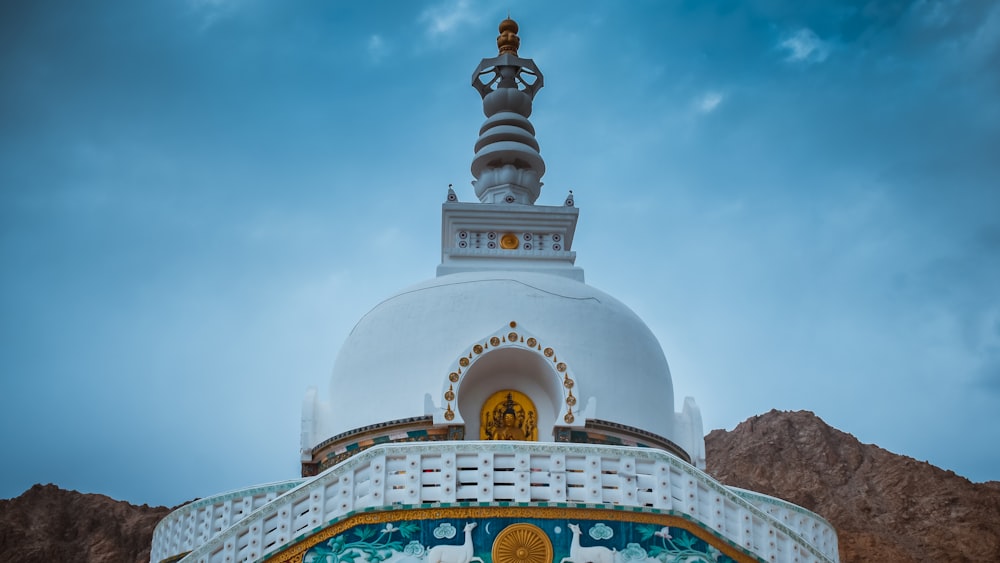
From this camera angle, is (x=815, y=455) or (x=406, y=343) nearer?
(x=406, y=343)

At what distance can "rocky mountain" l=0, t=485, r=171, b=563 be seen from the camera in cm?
3441

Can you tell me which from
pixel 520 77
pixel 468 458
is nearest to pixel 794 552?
pixel 468 458

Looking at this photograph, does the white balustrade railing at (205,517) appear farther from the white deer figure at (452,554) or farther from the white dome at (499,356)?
the white deer figure at (452,554)

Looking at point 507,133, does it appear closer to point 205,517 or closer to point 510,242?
point 510,242

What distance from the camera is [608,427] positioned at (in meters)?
16.9

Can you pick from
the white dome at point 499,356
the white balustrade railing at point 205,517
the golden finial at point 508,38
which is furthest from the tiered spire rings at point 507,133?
the white balustrade railing at point 205,517

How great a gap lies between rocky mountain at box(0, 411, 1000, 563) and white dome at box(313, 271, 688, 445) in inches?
784

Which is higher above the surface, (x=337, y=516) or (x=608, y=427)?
(x=608, y=427)

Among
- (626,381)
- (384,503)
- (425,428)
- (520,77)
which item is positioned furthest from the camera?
(520,77)

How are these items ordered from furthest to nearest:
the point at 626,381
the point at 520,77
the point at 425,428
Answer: the point at 520,77 < the point at 626,381 < the point at 425,428

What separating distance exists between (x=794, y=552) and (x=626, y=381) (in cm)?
534

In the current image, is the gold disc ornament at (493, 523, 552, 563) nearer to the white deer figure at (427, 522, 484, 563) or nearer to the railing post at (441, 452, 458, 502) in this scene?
the white deer figure at (427, 522, 484, 563)

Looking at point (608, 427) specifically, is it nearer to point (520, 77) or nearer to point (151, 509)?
point (520, 77)

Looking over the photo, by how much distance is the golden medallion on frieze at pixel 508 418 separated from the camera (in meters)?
16.8
